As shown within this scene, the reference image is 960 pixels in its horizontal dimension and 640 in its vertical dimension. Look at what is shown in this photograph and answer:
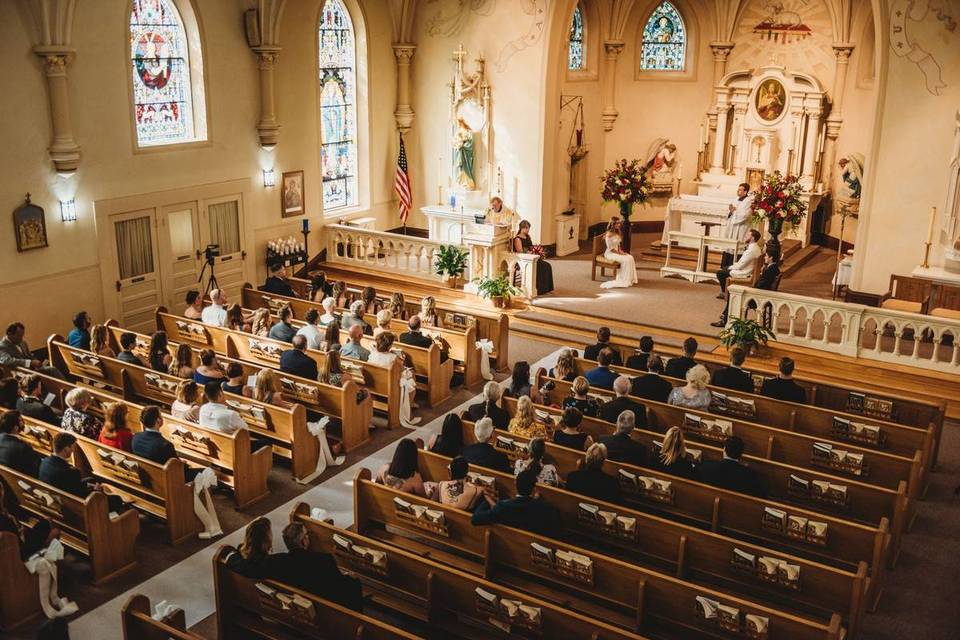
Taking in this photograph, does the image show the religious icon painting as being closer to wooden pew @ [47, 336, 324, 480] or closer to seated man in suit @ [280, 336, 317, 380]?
seated man in suit @ [280, 336, 317, 380]

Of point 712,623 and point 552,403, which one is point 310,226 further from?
point 712,623

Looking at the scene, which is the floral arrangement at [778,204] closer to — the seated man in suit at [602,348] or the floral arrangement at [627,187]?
the floral arrangement at [627,187]

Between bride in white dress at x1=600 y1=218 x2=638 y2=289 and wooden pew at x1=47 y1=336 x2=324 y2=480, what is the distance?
8217mm

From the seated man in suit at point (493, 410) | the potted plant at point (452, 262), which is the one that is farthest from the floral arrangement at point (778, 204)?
the seated man in suit at point (493, 410)

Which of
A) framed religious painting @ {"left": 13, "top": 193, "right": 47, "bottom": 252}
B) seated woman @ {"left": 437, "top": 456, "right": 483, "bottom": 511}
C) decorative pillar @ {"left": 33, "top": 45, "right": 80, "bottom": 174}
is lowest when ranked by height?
seated woman @ {"left": 437, "top": 456, "right": 483, "bottom": 511}

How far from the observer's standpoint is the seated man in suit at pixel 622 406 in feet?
30.6

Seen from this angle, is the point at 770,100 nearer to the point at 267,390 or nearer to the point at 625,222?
the point at 625,222

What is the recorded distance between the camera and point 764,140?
807 inches

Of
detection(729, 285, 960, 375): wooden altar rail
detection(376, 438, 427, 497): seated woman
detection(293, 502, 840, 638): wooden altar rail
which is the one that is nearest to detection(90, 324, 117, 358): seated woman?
detection(376, 438, 427, 497): seated woman

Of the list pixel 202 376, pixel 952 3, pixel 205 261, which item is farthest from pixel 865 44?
pixel 202 376

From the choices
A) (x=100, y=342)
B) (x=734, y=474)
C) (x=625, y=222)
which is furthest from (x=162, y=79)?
(x=734, y=474)

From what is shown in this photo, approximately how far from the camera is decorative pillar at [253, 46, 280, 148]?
16.0 metres

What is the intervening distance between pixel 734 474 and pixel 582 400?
6.84 ft

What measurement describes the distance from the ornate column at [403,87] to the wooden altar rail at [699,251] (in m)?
6.19
